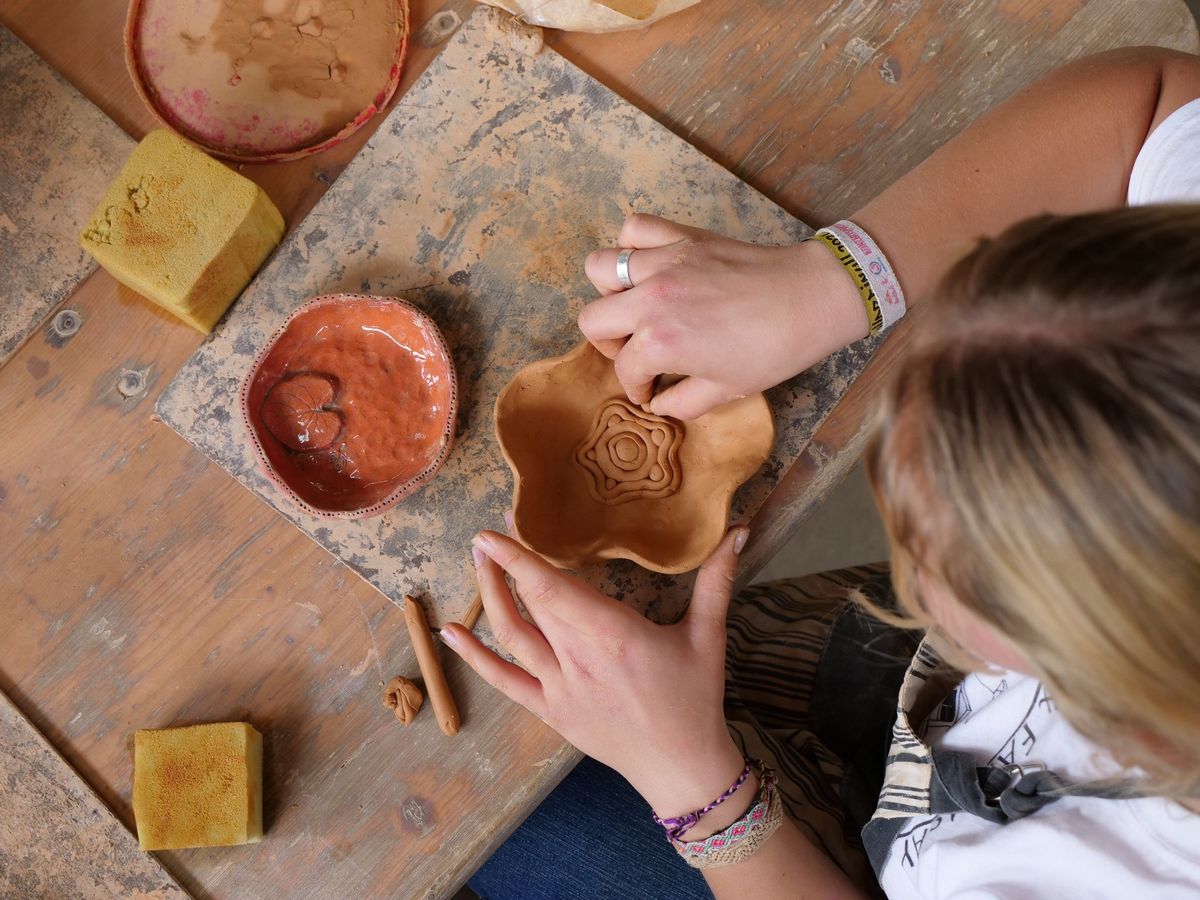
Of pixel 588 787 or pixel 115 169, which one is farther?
pixel 588 787

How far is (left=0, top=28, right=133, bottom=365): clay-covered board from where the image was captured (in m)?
1.00

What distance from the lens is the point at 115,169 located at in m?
1.01

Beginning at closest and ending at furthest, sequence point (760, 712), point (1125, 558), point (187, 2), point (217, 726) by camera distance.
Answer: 1. point (1125, 558)
2. point (217, 726)
3. point (187, 2)
4. point (760, 712)

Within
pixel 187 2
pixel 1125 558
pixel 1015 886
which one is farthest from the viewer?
pixel 187 2

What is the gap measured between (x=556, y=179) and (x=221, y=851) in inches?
32.9

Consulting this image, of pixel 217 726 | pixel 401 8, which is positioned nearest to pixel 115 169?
pixel 401 8

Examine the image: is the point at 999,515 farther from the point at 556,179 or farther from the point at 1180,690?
the point at 556,179

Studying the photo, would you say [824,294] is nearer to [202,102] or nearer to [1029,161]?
[1029,161]

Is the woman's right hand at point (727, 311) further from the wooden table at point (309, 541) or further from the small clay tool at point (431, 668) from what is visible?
the small clay tool at point (431, 668)

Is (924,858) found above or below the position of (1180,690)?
below

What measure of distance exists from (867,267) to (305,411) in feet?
2.00

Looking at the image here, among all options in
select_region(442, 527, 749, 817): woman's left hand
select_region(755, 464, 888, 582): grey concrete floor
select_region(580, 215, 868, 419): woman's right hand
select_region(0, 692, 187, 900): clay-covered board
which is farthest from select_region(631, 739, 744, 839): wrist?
select_region(755, 464, 888, 582): grey concrete floor

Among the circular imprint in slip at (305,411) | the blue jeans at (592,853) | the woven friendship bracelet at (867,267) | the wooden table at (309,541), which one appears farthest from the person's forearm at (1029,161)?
the blue jeans at (592,853)

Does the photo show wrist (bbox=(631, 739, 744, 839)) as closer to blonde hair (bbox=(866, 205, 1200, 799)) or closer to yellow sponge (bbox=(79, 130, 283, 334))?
blonde hair (bbox=(866, 205, 1200, 799))
